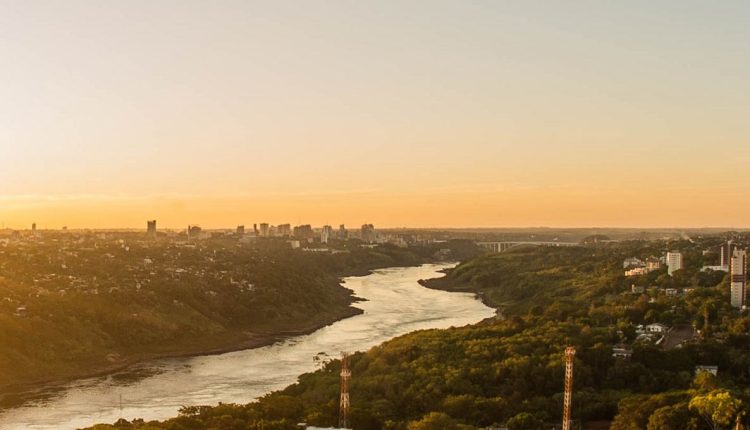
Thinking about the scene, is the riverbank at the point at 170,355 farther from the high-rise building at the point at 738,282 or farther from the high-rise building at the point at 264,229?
the high-rise building at the point at 264,229

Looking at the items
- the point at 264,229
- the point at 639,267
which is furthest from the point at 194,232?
the point at 639,267

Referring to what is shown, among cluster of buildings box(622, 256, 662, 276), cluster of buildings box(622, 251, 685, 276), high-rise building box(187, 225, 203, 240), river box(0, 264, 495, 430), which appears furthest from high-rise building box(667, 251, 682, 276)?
high-rise building box(187, 225, 203, 240)

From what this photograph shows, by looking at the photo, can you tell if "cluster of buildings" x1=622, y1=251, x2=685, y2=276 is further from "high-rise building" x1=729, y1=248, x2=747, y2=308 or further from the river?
the river

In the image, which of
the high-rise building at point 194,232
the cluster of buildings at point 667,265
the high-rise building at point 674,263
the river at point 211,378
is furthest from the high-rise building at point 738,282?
the high-rise building at point 194,232

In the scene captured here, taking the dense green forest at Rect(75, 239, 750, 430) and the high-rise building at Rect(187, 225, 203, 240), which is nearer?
the dense green forest at Rect(75, 239, 750, 430)

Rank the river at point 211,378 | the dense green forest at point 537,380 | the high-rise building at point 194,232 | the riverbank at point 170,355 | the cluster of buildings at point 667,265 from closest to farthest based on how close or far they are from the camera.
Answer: the dense green forest at point 537,380, the river at point 211,378, the riverbank at point 170,355, the cluster of buildings at point 667,265, the high-rise building at point 194,232

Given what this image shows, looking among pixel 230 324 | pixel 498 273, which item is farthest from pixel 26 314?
pixel 498 273
